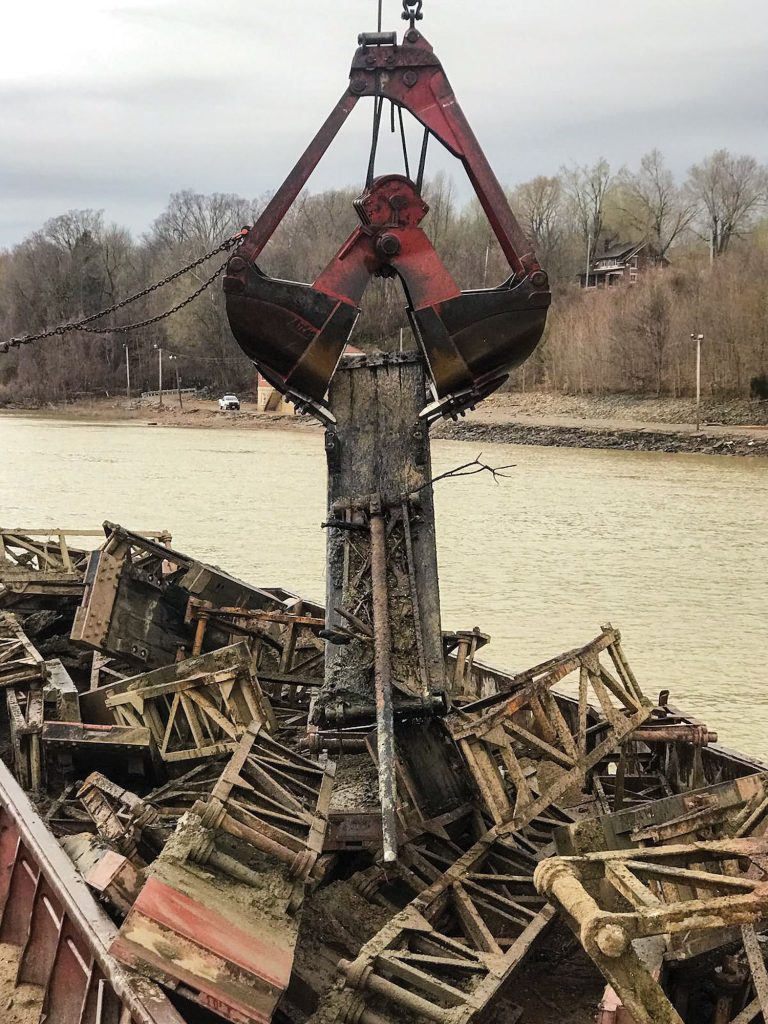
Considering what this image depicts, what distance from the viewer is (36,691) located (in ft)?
33.8

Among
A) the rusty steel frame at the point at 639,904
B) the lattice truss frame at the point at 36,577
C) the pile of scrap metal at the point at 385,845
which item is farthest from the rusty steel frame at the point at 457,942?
the lattice truss frame at the point at 36,577

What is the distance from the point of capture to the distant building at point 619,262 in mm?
94562

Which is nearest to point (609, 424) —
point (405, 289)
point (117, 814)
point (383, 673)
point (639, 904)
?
point (405, 289)

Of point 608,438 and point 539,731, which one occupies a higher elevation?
point 608,438

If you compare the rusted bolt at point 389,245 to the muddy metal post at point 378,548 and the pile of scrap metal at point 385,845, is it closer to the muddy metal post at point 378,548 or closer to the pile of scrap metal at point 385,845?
the muddy metal post at point 378,548

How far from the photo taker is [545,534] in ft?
Result: 105

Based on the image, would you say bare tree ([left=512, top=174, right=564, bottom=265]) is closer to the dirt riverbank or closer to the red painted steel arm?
the dirt riverbank

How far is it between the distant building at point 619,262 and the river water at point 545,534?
40.3 metres

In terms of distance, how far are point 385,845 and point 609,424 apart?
59.8 metres

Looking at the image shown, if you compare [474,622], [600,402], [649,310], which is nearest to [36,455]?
[600,402]

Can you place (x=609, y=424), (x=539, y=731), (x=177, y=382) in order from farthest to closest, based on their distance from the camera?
(x=177, y=382), (x=609, y=424), (x=539, y=731)

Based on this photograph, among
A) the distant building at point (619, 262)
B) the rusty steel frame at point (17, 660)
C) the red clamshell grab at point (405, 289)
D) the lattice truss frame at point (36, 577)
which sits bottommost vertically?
the rusty steel frame at point (17, 660)

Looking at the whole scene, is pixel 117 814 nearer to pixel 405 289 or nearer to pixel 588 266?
pixel 405 289

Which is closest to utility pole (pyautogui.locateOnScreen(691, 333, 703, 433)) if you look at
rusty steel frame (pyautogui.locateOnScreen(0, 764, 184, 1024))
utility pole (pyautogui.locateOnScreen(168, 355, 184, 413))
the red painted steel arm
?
utility pole (pyautogui.locateOnScreen(168, 355, 184, 413))
